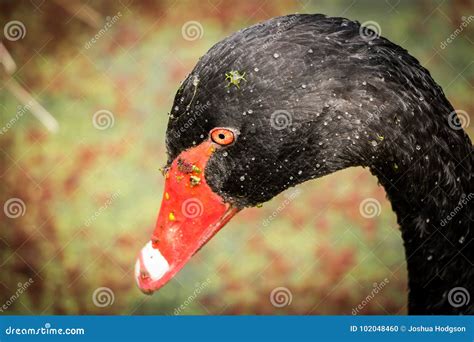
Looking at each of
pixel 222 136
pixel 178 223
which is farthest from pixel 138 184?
pixel 222 136

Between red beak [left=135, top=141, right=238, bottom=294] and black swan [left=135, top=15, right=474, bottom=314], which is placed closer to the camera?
black swan [left=135, top=15, right=474, bottom=314]

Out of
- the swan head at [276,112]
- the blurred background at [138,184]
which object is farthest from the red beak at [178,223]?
the blurred background at [138,184]

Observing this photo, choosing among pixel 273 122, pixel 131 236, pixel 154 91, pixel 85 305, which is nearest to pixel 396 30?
pixel 154 91

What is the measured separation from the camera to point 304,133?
1.24 meters

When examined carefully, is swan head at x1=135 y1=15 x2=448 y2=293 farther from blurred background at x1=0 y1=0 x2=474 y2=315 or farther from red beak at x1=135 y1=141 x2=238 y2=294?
blurred background at x1=0 y1=0 x2=474 y2=315

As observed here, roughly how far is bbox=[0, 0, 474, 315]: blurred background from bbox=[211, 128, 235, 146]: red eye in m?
0.94

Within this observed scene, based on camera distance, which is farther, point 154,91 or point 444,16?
point 154,91

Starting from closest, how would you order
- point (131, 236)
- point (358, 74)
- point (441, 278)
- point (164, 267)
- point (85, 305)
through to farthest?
point (358, 74), point (164, 267), point (441, 278), point (85, 305), point (131, 236)

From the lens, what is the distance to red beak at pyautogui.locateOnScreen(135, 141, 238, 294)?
131 cm

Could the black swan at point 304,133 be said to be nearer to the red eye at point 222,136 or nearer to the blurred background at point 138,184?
the red eye at point 222,136

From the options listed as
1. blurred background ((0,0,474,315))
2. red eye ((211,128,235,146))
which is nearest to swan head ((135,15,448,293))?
red eye ((211,128,235,146))

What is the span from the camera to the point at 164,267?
1322mm

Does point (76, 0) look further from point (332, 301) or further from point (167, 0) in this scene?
point (332, 301)

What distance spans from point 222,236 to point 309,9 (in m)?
0.86
